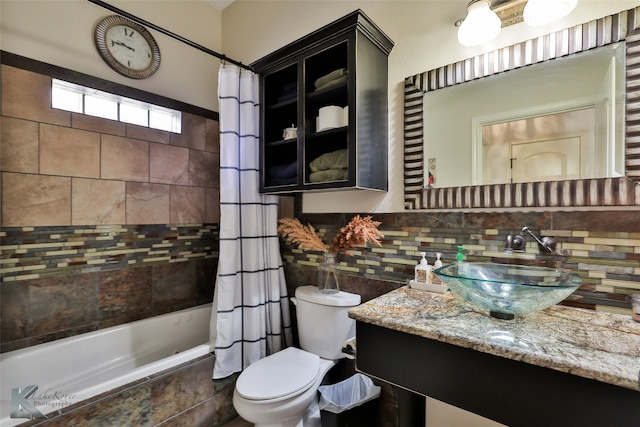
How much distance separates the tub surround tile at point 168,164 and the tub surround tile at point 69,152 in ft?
1.09

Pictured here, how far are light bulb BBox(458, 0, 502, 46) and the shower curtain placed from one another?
49.4 inches

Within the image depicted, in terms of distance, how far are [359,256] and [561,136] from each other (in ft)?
3.62

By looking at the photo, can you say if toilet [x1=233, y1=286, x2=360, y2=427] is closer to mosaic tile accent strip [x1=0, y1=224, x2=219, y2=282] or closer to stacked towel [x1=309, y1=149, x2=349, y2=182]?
stacked towel [x1=309, y1=149, x2=349, y2=182]

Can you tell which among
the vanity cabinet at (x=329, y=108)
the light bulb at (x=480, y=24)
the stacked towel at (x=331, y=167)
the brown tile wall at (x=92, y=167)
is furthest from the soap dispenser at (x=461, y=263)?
the brown tile wall at (x=92, y=167)

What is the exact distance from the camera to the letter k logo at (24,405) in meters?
1.12

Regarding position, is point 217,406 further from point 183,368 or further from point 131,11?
point 131,11

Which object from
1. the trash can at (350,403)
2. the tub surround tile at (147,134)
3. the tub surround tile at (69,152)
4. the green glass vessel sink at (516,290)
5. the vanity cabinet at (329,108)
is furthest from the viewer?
the tub surround tile at (147,134)

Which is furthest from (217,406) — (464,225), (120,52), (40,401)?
(120,52)

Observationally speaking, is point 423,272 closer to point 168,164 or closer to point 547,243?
point 547,243

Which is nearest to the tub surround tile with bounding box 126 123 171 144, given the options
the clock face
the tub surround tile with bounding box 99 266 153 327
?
the clock face

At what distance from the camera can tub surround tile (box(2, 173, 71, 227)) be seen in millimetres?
1541

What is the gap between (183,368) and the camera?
1.52 metres

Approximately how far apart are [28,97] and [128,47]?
0.72 m

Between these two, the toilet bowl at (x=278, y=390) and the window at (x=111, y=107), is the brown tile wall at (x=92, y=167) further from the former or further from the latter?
the toilet bowl at (x=278, y=390)
